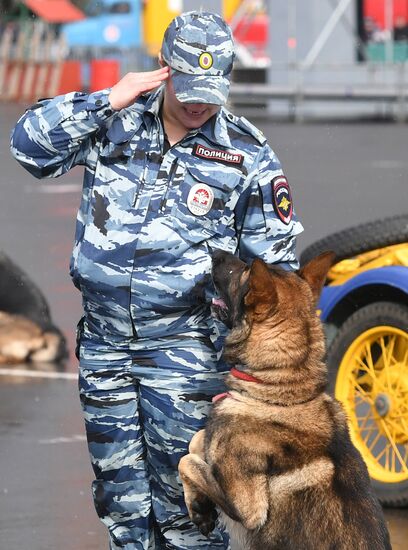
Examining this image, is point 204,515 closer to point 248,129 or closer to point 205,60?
point 248,129

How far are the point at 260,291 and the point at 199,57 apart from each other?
2.52 feet

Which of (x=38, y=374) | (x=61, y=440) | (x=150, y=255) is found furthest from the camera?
(x=38, y=374)

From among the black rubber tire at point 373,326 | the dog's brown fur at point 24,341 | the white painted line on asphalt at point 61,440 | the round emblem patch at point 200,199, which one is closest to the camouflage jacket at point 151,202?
the round emblem patch at point 200,199

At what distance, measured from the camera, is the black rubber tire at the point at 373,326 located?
6.39m

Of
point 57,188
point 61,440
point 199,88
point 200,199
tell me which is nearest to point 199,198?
point 200,199

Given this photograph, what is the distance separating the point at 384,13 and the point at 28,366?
23851 millimetres

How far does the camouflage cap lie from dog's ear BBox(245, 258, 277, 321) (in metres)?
0.57

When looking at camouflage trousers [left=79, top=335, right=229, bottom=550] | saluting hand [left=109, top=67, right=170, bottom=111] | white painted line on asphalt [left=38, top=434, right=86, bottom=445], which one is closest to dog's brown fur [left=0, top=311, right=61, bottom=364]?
white painted line on asphalt [left=38, top=434, right=86, bottom=445]

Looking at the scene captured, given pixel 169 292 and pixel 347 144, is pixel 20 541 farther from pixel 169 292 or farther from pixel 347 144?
pixel 347 144

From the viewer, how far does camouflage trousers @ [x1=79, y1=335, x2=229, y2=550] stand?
4.62 meters

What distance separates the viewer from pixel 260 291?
4270 mm

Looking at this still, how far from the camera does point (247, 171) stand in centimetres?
455

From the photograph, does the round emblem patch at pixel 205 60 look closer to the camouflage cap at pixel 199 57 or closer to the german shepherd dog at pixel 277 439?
the camouflage cap at pixel 199 57

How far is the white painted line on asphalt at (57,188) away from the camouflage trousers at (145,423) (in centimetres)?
1285
